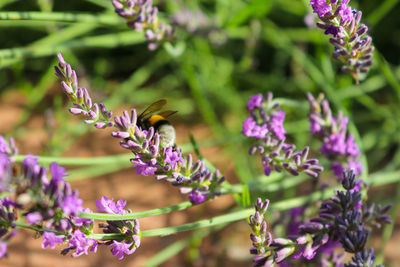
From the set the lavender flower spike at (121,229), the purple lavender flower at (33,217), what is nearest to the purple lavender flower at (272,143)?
the lavender flower spike at (121,229)

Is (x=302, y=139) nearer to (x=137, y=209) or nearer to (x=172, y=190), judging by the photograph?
(x=172, y=190)

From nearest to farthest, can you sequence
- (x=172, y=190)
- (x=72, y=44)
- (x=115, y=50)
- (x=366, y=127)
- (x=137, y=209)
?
(x=72, y=44)
(x=137, y=209)
(x=172, y=190)
(x=366, y=127)
(x=115, y=50)

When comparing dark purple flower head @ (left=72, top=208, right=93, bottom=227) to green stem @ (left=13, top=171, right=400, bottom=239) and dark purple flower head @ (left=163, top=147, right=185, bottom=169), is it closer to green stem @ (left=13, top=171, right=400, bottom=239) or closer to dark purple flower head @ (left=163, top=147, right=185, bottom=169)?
green stem @ (left=13, top=171, right=400, bottom=239)

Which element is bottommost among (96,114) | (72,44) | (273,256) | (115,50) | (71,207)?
(273,256)

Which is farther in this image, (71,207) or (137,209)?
(137,209)

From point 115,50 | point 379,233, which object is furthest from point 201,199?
point 115,50
